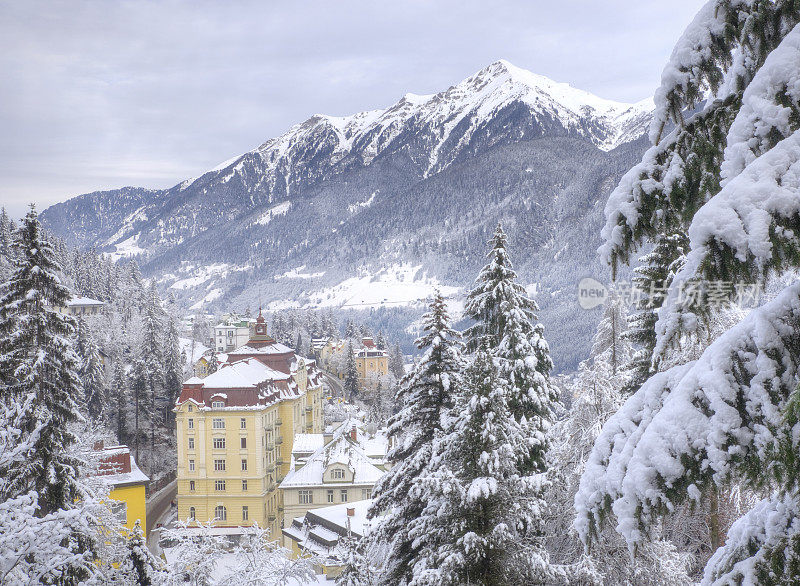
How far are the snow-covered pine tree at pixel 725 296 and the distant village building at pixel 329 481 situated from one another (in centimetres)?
4127

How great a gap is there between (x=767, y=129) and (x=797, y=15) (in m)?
1.08

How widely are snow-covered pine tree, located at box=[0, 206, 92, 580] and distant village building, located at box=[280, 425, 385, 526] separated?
28426 millimetres

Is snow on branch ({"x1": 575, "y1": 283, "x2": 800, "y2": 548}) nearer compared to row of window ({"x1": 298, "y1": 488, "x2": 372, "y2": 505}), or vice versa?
snow on branch ({"x1": 575, "y1": 283, "x2": 800, "y2": 548})

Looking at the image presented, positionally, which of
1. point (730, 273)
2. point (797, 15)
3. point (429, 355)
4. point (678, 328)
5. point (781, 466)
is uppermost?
point (797, 15)

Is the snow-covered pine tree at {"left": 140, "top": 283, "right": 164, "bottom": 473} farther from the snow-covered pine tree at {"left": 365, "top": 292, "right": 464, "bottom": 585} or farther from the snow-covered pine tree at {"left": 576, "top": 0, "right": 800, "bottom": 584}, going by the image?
the snow-covered pine tree at {"left": 576, "top": 0, "right": 800, "bottom": 584}

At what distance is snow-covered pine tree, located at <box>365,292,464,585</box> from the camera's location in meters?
14.3

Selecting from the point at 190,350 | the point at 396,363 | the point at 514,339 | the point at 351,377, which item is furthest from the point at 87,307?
the point at 514,339

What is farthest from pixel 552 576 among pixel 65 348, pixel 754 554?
pixel 65 348

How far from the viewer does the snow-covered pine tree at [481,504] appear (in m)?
11.3

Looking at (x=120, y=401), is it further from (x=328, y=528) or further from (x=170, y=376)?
(x=328, y=528)

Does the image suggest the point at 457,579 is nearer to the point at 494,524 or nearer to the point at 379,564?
the point at 494,524

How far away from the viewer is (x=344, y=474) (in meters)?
43.4

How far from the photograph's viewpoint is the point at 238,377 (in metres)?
48.4

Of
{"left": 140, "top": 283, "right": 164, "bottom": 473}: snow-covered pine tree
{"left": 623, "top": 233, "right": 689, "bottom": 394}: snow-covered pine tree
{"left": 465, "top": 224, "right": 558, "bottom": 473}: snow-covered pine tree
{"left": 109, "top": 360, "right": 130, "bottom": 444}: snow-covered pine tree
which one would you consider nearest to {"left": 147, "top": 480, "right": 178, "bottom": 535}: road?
{"left": 140, "top": 283, "right": 164, "bottom": 473}: snow-covered pine tree
